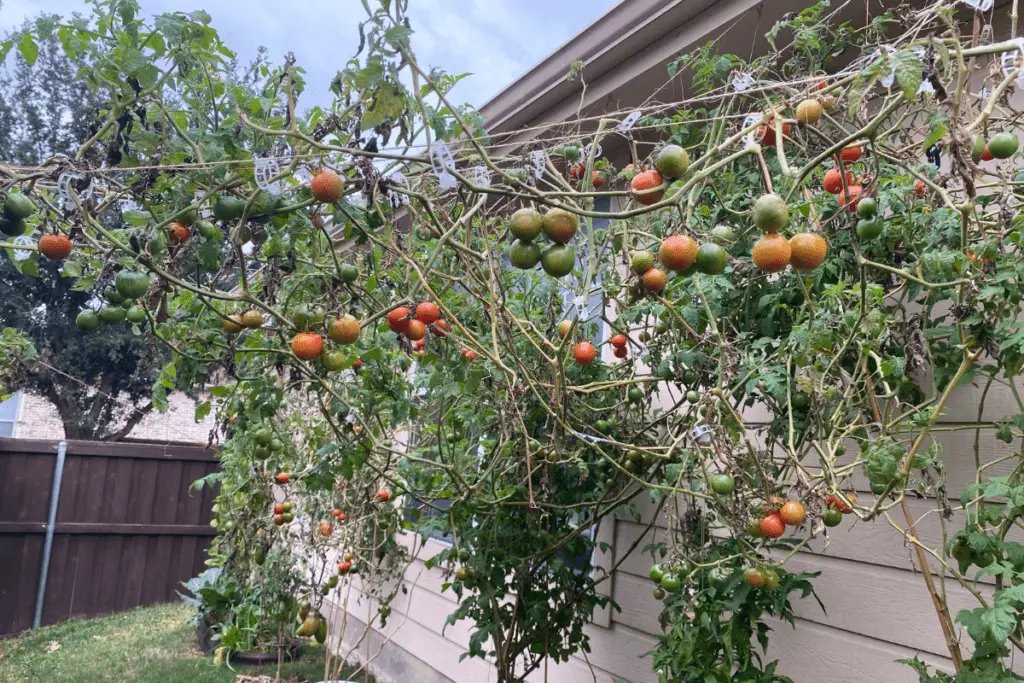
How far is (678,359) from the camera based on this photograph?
2.30 m

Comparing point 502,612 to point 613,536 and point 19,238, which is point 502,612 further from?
point 19,238

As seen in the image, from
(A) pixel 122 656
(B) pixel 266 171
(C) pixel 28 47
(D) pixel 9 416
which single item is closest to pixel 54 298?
(D) pixel 9 416

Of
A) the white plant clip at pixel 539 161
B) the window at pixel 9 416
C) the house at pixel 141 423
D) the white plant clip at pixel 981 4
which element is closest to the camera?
the white plant clip at pixel 981 4

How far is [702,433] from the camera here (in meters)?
1.89

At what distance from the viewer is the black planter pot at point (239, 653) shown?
5152 mm

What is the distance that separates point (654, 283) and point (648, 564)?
1.91 meters

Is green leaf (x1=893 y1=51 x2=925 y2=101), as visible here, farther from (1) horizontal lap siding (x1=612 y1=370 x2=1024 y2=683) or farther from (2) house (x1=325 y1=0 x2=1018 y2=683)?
(1) horizontal lap siding (x1=612 y1=370 x2=1024 y2=683)

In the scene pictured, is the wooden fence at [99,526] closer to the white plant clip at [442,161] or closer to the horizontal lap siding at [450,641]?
the horizontal lap siding at [450,641]

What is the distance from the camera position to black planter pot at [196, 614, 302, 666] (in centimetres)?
515

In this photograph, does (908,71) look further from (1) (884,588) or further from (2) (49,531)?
(2) (49,531)

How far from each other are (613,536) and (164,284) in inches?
91.7

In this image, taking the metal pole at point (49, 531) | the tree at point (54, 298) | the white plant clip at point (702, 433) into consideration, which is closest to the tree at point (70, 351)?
the tree at point (54, 298)

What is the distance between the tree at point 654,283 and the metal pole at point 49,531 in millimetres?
5936

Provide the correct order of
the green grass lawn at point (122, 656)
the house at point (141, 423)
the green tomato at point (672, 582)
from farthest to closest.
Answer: the house at point (141, 423), the green grass lawn at point (122, 656), the green tomato at point (672, 582)
